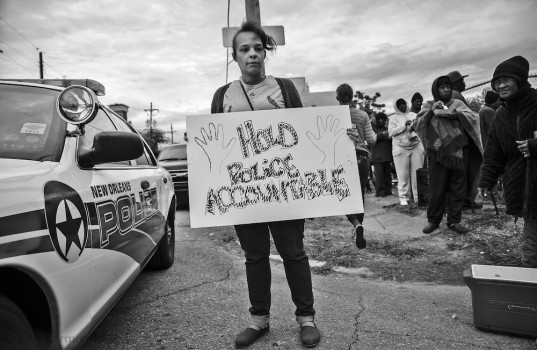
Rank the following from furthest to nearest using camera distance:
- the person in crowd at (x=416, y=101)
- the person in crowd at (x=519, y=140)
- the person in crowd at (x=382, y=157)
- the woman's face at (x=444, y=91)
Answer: the person in crowd at (x=382, y=157), the person in crowd at (x=416, y=101), the woman's face at (x=444, y=91), the person in crowd at (x=519, y=140)

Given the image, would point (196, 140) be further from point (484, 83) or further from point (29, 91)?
point (484, 83)

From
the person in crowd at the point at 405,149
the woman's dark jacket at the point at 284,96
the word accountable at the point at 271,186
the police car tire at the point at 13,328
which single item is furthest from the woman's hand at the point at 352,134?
the person in crowd at the point at 405,149

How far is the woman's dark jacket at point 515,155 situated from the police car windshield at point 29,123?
288 centimetres

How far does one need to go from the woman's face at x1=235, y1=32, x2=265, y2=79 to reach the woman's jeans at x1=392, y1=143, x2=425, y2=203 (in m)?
5.44

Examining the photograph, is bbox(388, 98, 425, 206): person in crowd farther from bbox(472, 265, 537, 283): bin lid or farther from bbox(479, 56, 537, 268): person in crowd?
bbox(472, 265, 537, 283): bin lid

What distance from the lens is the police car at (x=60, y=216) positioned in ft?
4.85

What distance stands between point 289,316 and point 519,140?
2046 millimetres

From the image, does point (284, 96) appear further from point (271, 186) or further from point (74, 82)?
point (74, 82)

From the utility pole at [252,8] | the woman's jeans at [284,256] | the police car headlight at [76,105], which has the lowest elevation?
the woman's jeans at [284,256]

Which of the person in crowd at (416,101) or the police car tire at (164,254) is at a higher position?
the person in crowd at (416,101)

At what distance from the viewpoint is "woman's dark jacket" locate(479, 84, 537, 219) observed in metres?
2.78

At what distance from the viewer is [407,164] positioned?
24.3 ft

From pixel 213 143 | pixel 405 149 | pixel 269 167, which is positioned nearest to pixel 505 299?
pixel 269 167

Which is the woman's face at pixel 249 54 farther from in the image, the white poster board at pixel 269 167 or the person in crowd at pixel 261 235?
the white poster board at pixel 269 167
